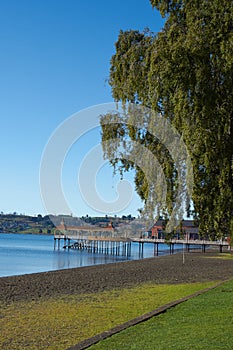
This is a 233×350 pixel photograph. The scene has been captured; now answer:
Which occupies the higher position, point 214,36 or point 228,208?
point 214,36

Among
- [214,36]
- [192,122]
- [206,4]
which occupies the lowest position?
[192,122]

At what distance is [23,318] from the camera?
1334 centimetres

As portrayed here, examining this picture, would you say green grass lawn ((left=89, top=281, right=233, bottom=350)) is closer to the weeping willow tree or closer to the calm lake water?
the weeping willow tree

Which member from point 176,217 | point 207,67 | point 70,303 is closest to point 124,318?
point 176,217

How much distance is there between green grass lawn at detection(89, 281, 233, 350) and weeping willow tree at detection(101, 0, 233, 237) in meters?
2.39

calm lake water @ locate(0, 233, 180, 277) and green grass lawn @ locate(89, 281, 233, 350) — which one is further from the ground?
green grass lawn @ locate(89, 281, 233, 350)

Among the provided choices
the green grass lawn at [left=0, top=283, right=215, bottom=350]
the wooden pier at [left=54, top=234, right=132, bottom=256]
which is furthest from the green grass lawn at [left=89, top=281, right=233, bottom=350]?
the wooden pier at [left=54, top=234, right=132, bottom=256]

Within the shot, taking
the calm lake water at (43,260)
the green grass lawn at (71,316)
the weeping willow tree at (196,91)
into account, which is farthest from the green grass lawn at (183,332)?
the calm lake water at (43,260)

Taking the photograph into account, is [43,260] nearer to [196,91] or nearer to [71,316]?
[71,316]

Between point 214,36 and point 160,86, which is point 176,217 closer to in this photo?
point 160,86

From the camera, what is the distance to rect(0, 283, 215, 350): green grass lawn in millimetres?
9797

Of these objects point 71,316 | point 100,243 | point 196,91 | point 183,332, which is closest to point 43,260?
point 100,243

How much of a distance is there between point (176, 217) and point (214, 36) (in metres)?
4.08

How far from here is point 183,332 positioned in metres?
8.08
